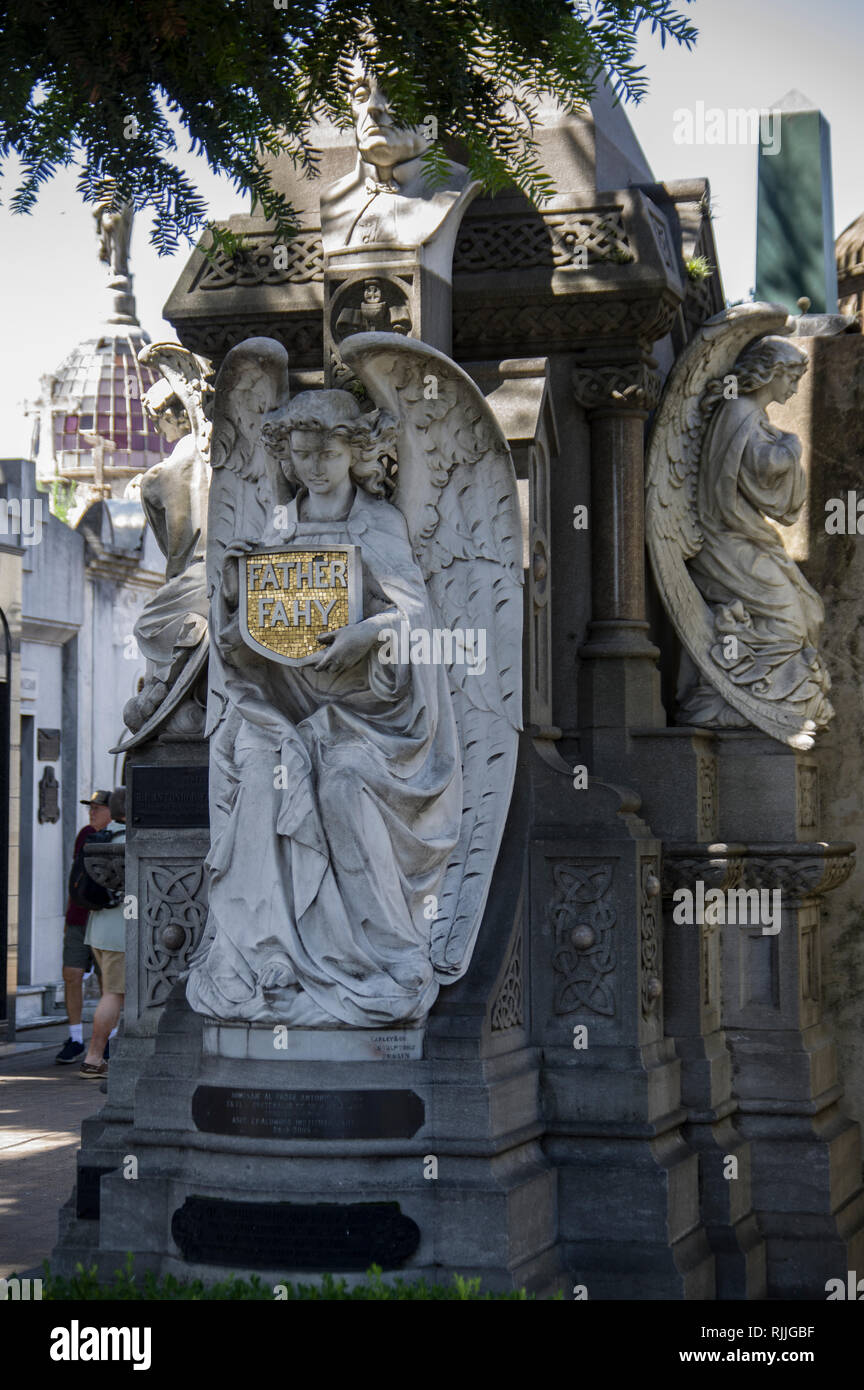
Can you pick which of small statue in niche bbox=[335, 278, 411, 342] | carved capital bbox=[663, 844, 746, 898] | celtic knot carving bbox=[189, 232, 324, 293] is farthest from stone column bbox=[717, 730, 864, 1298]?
celtic knot carving bbox=[189, 232, 324, 293]

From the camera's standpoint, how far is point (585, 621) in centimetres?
848

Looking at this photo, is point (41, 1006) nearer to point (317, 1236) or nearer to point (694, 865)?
point (694, 865)

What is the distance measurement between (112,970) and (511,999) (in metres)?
6.13

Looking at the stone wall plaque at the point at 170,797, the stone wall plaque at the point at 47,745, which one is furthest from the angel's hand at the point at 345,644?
the stone wall plaque at the point at 47,745

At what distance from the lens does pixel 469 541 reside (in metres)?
7.68

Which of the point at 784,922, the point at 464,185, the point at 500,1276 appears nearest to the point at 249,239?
the point at 464,185

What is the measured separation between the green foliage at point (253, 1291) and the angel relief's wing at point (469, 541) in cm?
171

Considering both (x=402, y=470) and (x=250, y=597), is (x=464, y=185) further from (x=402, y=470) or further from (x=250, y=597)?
(x=250, y=597)

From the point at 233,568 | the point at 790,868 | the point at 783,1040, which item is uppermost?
the point at 233,568

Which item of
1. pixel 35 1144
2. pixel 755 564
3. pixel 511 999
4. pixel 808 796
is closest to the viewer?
pixel 511 999

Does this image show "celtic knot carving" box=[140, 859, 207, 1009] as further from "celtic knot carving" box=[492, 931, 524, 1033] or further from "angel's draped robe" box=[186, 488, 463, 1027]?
"celtic knot carving" box=[492, 931, 524, 1033]

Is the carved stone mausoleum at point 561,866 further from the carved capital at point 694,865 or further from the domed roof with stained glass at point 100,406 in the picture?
the domed roof with stained glass at point 100,406

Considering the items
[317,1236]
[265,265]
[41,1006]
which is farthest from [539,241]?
[41,1006]

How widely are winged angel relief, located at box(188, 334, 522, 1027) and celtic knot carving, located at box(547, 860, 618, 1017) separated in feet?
1.51
